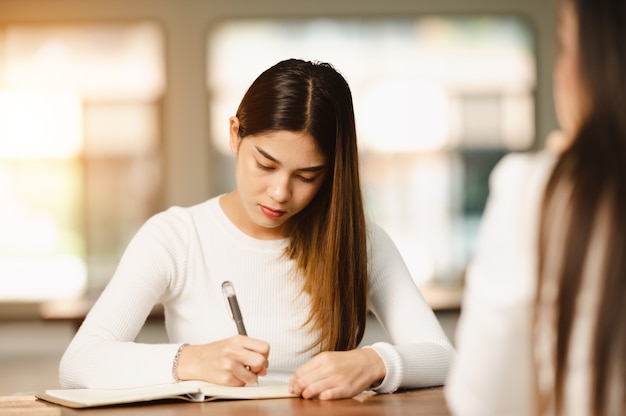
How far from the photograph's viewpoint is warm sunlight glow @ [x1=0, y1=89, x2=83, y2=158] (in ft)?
21.9

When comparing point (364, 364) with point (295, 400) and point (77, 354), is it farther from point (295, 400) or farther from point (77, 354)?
point (77, 354)

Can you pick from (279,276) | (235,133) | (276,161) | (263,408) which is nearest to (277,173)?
(276,161)

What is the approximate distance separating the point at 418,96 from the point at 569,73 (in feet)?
19.4

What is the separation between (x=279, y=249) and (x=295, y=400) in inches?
19.3

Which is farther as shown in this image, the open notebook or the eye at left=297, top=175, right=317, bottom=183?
the eye at left=297, top=175, right=317, bottom=183

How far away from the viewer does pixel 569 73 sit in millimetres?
962

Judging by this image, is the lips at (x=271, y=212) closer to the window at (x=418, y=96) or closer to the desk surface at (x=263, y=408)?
the desk surface at (x=263, y=408)

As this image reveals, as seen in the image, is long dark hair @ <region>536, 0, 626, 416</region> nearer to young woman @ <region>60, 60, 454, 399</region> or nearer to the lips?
young woman @ <region>60, 60, 454, 399</region>

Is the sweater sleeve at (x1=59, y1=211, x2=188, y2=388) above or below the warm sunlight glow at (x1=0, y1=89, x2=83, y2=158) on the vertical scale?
below

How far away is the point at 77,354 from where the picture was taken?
1.67 meters

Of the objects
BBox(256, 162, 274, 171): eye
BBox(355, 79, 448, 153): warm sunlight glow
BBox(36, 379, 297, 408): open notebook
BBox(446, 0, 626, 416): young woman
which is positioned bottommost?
BBox(36, 379, 297, 408): open notebook

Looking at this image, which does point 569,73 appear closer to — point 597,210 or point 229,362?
point 597,210

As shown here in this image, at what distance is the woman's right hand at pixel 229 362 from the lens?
4.96ft

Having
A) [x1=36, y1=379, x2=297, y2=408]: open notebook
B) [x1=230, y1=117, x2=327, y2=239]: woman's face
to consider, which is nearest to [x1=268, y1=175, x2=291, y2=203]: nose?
[x1=230, y1=117, x2=327, y2=239]: woman's face
